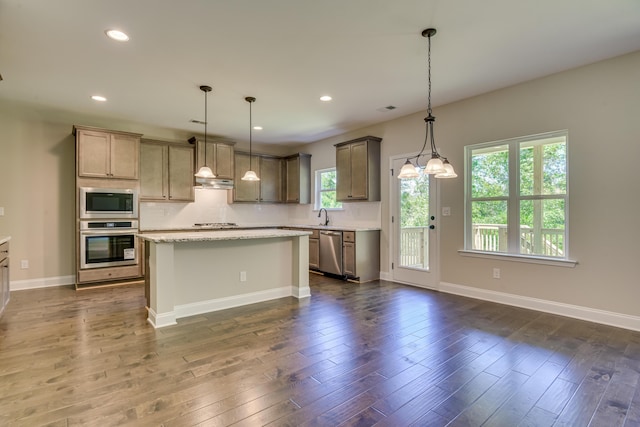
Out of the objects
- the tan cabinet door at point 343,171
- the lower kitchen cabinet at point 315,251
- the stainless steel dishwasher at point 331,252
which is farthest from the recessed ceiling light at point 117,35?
the lower kitchen cabinet at point 315,251

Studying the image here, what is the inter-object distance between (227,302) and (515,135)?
4.06 meters

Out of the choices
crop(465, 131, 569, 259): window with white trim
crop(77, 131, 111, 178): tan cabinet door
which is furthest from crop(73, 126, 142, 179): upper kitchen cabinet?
crop(465, 131, 569, 259): window with white trim

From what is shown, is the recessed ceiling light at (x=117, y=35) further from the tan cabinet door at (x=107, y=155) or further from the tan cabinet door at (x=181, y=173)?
the tan cabinet door at (x=181, y=173)

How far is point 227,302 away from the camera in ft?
12.9

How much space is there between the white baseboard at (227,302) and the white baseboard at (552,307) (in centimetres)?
239

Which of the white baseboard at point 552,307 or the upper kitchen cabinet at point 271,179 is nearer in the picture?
the white baseboard at point 552,307

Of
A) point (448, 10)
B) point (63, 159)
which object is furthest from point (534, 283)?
point (63, 159)

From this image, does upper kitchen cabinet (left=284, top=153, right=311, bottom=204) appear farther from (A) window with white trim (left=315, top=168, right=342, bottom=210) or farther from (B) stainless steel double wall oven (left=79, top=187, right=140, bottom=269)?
(B) stainless steel double wall oven (left=79, top=187, right=140, bottom=269)

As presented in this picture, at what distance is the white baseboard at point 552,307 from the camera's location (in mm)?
3248

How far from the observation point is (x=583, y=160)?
3514mm

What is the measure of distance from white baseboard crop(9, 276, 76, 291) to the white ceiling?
2648 millimetres

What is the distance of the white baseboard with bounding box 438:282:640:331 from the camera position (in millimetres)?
3248

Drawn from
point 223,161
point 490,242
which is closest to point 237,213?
point 223,161

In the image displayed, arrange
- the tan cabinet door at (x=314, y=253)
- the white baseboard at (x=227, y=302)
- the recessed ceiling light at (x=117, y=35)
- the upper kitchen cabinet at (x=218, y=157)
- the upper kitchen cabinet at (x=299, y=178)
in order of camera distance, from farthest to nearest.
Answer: the upper kitchen cabinet at (x=299, y=178) < the upper kitchen cabinet at (x=218, y=157) < the tan cabinet door at (x=314, y=253) < the white baseboard at (x=227, y=302) < the recessed ceiling light at (x=117, y=35)
